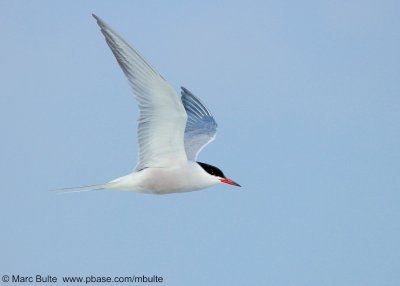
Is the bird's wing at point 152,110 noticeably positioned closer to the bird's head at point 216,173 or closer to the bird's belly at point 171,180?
the bird's belly at point 171,180

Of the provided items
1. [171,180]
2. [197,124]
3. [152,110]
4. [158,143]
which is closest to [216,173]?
[171,180]

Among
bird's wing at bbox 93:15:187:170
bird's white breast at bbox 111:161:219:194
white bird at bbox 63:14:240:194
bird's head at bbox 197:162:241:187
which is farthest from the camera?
bird's head at bbox 197:162:241:187

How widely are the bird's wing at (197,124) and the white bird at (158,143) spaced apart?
59cm

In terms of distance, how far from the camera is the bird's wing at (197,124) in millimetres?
10461

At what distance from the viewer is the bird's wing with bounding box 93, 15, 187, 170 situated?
7914 millimetres

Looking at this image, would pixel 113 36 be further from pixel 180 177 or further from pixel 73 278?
pixel 73 278

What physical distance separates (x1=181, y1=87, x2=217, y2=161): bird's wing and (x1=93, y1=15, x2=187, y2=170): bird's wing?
1.29 metres

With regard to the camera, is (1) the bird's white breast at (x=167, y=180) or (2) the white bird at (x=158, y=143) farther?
(1) the bird's white breast at (x=167, y=180)

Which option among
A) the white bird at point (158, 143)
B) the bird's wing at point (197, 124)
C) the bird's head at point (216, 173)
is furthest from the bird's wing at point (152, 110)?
the bird's wing at point (197, 124)

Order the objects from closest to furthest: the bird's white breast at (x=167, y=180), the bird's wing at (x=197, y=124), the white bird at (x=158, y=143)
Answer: the white bird at (x=158, y=143) → the bird's white breast at (x=167, y=180) → the bird's wing at (x=197, y=124)

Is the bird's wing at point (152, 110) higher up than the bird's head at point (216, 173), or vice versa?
the bird's wing at point (152, 110)

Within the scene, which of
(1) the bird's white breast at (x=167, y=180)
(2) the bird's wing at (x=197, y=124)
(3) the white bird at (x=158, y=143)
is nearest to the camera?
(3) the white bird at (x=158, y=143)

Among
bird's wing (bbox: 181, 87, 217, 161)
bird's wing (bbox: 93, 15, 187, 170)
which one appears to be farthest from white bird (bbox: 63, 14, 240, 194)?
bird's wing (bbox: 181, 87, 217, 161)

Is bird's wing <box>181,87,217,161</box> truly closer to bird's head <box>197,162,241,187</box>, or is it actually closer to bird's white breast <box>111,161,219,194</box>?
bird's head <box>197,162,241,187</box>
